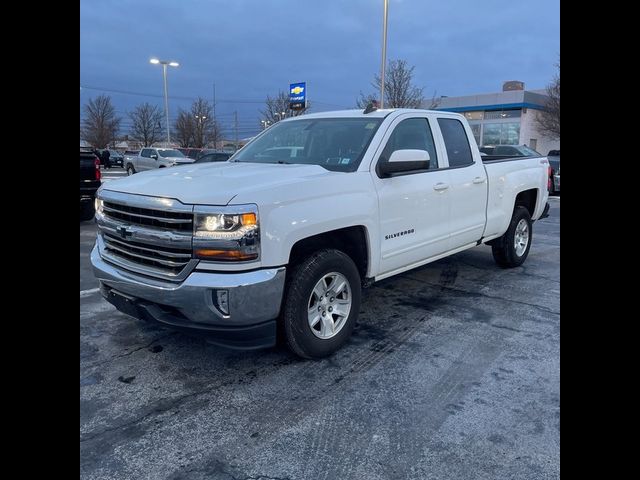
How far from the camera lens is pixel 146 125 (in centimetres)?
6169

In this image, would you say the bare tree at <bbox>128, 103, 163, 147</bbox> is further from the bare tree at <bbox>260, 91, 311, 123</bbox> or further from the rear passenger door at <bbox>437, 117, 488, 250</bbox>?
the rear passenger door at <bbox>437, 117, 488, 250</bbox>

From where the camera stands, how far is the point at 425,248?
4820 mm

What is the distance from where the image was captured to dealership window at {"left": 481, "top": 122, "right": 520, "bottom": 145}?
130ft

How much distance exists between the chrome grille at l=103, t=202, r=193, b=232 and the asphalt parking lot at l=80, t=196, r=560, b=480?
112cm

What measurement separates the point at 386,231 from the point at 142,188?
199 centimetres

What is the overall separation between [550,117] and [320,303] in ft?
126

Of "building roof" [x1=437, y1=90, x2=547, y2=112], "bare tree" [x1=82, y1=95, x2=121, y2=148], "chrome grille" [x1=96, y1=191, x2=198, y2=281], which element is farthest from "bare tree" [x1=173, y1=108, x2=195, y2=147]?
"chrome grille" [x1=96, y1=191, x2=198, y2=281]

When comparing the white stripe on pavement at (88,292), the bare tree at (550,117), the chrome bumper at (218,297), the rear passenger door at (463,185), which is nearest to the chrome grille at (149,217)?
the chrome bumper at (218,297)

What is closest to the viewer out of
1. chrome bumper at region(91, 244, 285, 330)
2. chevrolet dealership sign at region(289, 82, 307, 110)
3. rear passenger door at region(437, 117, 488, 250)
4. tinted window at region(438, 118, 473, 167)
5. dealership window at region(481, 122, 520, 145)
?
chrome bumper at region(91, 244, 285, 330)

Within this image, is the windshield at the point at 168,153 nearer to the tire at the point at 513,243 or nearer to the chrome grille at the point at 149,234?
the tire at the point at 513,243

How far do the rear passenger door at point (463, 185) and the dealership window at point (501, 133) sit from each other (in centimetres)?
3630

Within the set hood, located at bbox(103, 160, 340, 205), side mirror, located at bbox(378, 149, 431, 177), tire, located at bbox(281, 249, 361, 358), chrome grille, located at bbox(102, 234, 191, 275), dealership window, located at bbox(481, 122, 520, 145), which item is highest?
dealership window, located at bbox(481, 122, 520, 145)
